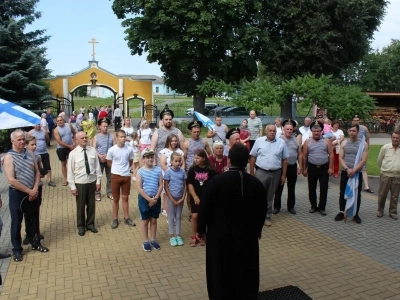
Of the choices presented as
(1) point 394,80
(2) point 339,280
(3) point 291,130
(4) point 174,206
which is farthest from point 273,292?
(1) point 394,80

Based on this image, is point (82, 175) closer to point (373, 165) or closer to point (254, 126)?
point (254, 126)

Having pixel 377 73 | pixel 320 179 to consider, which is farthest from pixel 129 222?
pixel 377 73

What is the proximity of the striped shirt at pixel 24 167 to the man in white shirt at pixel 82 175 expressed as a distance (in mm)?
799

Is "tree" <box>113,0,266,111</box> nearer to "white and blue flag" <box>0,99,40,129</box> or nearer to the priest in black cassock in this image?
"white and blue flag" <box>0,99,40,129</box>

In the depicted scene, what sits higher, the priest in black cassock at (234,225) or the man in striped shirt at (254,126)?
the man in striped shirt at (254,126)

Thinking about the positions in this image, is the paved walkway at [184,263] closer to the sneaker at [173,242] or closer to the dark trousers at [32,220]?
the sneaker at [173,242]

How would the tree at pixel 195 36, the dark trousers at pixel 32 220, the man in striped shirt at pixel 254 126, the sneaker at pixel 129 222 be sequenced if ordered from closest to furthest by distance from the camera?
the dark trousers at pixel 32 220 → the sneaker at pixel 129 222 → the man in striped shirt at pixel 254 126 → the tree at pixel 195 36

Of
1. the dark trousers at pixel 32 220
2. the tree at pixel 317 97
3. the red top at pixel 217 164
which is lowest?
the dark trousers at pixel 32 220

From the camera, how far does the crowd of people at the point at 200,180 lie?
3977 millimetres

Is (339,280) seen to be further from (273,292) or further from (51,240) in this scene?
(51,240)

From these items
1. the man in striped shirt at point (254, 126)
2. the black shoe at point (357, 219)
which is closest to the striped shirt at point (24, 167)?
the black shoe at point (357, 219)

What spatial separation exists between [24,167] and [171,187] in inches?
87.0

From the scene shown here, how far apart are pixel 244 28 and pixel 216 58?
110 inches

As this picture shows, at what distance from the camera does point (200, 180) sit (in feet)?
20.5
